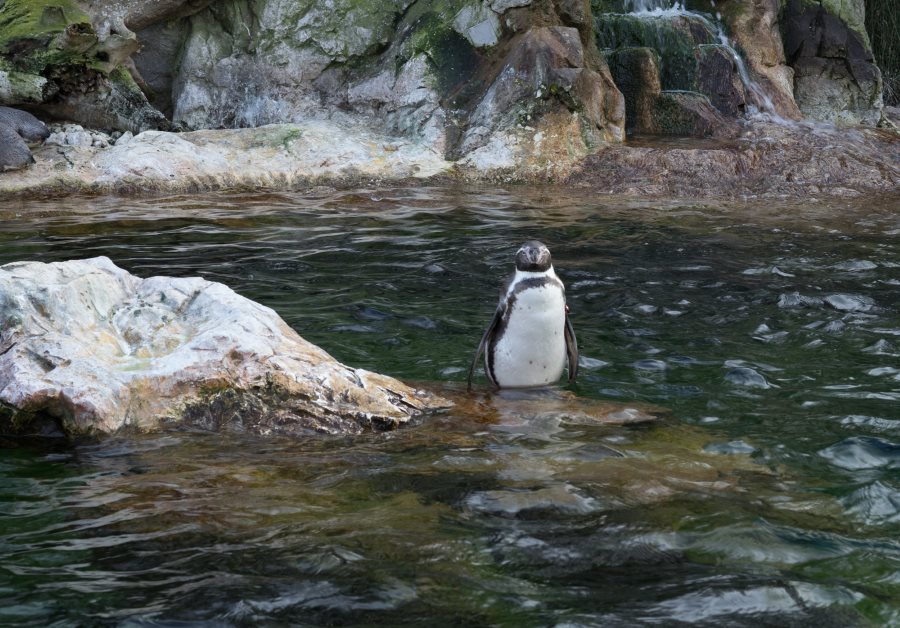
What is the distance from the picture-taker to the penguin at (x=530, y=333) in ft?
17.8

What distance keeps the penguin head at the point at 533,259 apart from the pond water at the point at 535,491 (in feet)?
2.08

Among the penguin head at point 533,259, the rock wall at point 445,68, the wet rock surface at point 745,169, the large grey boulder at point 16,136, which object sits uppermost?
the rock wall at point 445,68

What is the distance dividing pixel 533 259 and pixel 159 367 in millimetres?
2153

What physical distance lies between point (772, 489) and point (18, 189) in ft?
29.4

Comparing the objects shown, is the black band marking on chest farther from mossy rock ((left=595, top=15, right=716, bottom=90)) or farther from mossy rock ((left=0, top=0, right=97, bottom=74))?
mossy rock ((left=595, top=15, right=716, bottom=90))

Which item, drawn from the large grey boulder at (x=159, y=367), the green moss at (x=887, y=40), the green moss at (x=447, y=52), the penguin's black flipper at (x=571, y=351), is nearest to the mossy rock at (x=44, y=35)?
the green moss at (x=447, y=52)

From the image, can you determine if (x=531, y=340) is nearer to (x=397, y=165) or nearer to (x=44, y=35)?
(x=397, y=165)

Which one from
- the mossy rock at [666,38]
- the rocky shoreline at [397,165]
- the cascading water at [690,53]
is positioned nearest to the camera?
the rocky shoreline at [397,165]

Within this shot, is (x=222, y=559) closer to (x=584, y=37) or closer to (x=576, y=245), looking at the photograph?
(x=576, y=245)

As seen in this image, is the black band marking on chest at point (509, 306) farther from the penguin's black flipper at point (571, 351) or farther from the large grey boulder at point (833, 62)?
the large grey boulder at point (833, 62)

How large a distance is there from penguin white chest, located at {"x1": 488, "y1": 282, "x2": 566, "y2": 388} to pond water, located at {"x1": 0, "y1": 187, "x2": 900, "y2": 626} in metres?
0.26

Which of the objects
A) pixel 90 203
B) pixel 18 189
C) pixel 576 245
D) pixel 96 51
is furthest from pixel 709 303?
pixel 96 51

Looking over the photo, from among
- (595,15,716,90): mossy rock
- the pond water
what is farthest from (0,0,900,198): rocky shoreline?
the pond water

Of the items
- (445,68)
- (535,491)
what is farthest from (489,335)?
(445,68)
